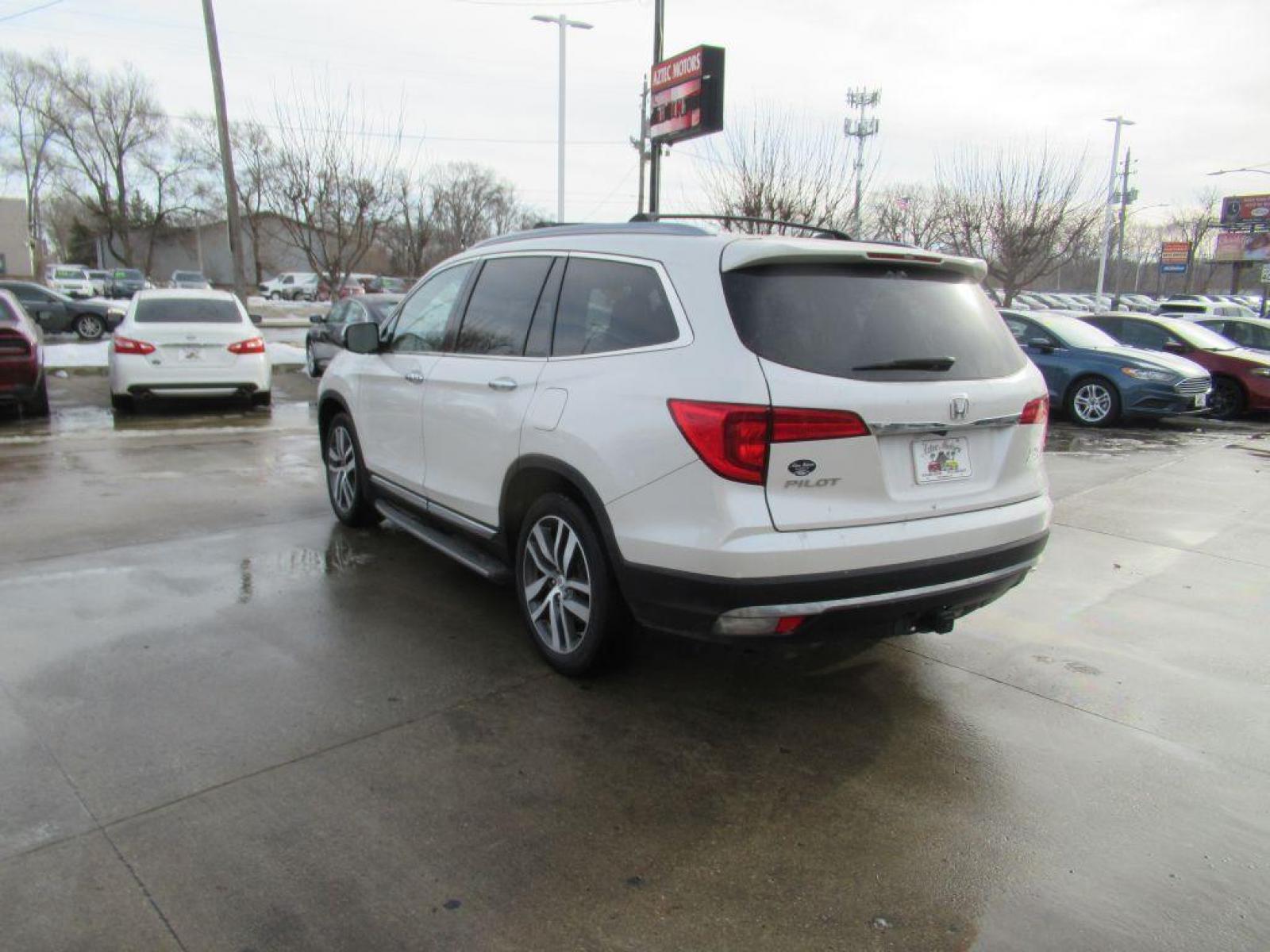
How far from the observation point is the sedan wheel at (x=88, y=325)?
2370 centimetres

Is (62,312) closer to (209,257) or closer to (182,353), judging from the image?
(182,353)

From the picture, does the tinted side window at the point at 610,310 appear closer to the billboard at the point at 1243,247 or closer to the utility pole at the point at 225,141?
the utility pole at the point at 225,141

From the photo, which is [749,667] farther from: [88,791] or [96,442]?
[96,442]

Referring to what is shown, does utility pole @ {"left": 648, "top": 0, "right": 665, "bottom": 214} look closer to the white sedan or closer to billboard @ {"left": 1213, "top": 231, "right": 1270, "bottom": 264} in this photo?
the white sedan

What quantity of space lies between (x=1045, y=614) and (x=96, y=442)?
29.0 feet

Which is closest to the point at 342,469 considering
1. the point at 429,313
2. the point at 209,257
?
the point at 429,313

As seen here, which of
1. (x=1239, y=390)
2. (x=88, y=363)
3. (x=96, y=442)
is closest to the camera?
(x=96, y=442)

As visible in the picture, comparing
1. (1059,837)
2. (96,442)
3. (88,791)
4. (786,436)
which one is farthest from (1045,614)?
(96,442)

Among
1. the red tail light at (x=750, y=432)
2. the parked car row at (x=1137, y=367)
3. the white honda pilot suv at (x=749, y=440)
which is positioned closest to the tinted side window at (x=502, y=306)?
the white honda pilot suv at (x=749, y=440)

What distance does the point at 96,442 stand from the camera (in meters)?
9.12

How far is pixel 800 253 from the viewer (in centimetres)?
320

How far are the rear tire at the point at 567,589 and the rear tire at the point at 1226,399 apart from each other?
13.1 m

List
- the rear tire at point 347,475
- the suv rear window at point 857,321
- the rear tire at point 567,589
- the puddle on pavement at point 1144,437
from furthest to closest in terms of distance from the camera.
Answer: the puddle on pavement at point 1144,437, the rear tire at point 347,475, the rear tire at point 567,589, the suv rear window at point 857,321

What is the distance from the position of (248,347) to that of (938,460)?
10.2 metres
